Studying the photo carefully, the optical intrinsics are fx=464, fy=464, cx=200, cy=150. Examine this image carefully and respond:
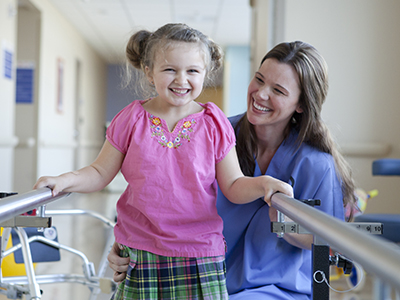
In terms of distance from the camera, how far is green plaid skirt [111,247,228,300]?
1021mm

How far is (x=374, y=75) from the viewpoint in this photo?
310 cm

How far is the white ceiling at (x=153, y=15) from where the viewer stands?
6.85 m

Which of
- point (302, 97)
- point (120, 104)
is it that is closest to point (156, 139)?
point (302, 97)

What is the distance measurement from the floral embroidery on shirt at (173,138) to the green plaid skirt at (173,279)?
0.82 ft

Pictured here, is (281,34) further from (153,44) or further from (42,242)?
(153,44)

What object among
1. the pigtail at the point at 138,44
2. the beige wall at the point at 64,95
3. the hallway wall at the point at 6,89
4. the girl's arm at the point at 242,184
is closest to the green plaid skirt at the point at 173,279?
the girl's arm at the point at 242,184

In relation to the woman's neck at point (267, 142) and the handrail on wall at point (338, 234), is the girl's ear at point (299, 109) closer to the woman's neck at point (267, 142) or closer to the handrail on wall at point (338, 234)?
the woman's neck at point (267, 142)

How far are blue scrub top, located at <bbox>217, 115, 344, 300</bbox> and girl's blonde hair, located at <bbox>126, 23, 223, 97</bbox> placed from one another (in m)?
0.34

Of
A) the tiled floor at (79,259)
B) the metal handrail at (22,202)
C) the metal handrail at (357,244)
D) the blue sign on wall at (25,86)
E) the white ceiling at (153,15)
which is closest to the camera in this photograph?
the metal handrail at (357,244)

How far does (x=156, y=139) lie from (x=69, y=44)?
7.66 m

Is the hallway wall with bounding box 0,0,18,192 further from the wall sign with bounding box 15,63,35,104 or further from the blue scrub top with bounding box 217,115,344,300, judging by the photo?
the blue scrub top with bounding box 217,115,344,300

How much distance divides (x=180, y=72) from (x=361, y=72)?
2.39m

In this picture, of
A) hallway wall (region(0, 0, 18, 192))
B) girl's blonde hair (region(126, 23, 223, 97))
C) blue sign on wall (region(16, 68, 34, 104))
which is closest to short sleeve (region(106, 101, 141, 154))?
girl's blonde hair (region(126, 23, 223, 97))

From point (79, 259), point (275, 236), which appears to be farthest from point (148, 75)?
point (79, 259)
